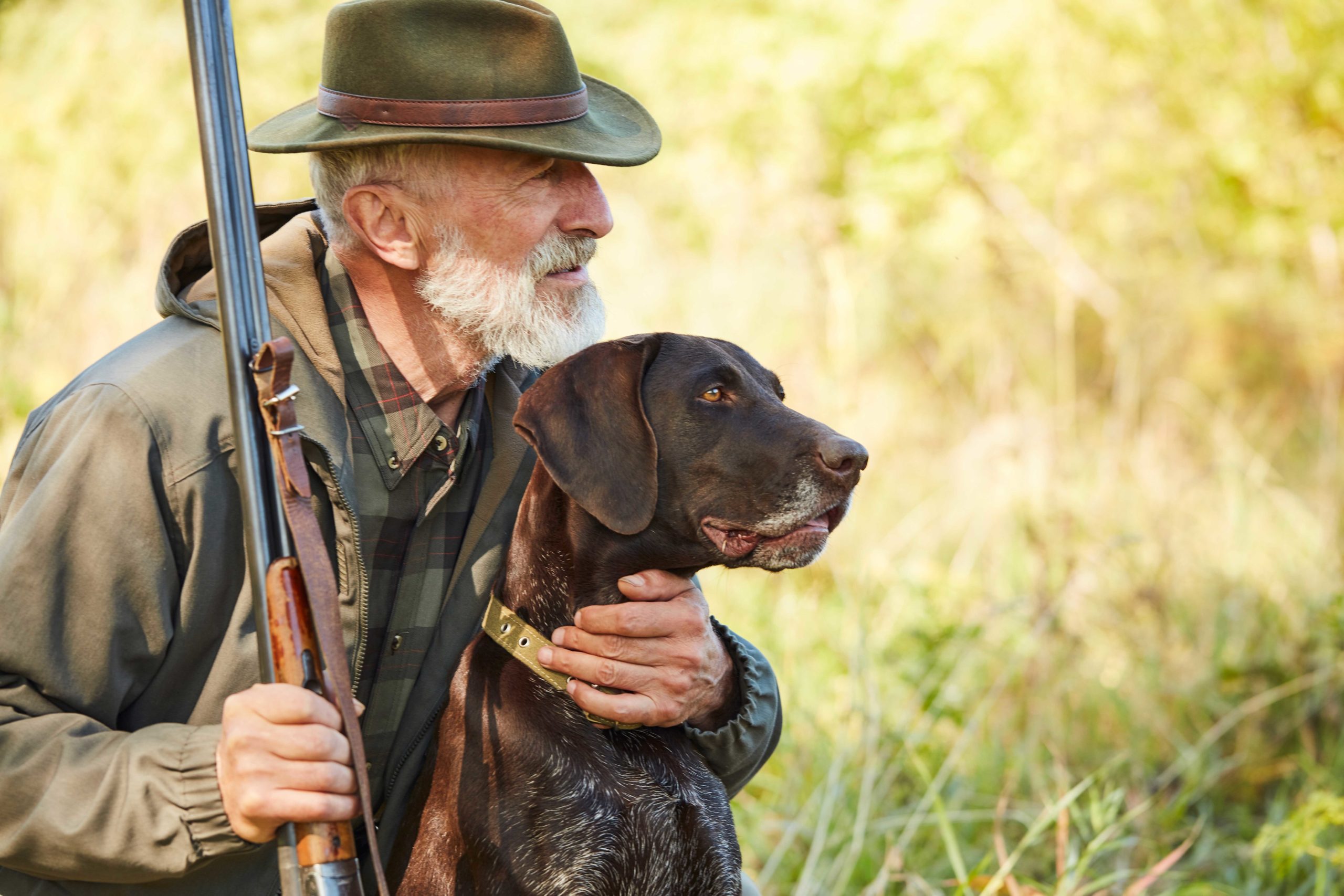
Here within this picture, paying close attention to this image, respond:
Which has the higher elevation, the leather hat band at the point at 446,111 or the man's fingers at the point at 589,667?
the leather hat band at the point at 446,111

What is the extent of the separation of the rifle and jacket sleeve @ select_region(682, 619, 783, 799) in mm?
892

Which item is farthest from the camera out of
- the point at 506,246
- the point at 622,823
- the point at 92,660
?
the point at 506,246

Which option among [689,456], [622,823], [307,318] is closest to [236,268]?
[307,318]

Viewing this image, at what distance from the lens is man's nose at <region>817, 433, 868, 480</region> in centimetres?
240

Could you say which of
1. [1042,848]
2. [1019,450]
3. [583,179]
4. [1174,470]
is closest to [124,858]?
[583,179]

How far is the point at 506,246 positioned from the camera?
9.27ft

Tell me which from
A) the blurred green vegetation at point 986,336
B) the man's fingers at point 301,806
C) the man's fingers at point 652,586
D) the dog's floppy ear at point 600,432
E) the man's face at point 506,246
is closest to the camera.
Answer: the man's fingers at point 301,806

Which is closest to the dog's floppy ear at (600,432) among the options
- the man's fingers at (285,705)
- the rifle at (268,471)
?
the rifle at (268,471)

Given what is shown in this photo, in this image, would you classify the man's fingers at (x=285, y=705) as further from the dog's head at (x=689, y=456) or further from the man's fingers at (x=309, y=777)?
the dog's head at (x=689, y=456)

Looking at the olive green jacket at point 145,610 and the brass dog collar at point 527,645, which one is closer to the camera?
the olive green jacket at point 145,610

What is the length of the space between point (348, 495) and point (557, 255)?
2.67ft

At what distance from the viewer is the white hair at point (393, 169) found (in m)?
2.81

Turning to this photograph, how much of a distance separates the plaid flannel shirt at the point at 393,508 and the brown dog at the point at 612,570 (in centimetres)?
21

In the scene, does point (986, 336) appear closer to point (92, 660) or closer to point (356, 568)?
point (356, 568)
